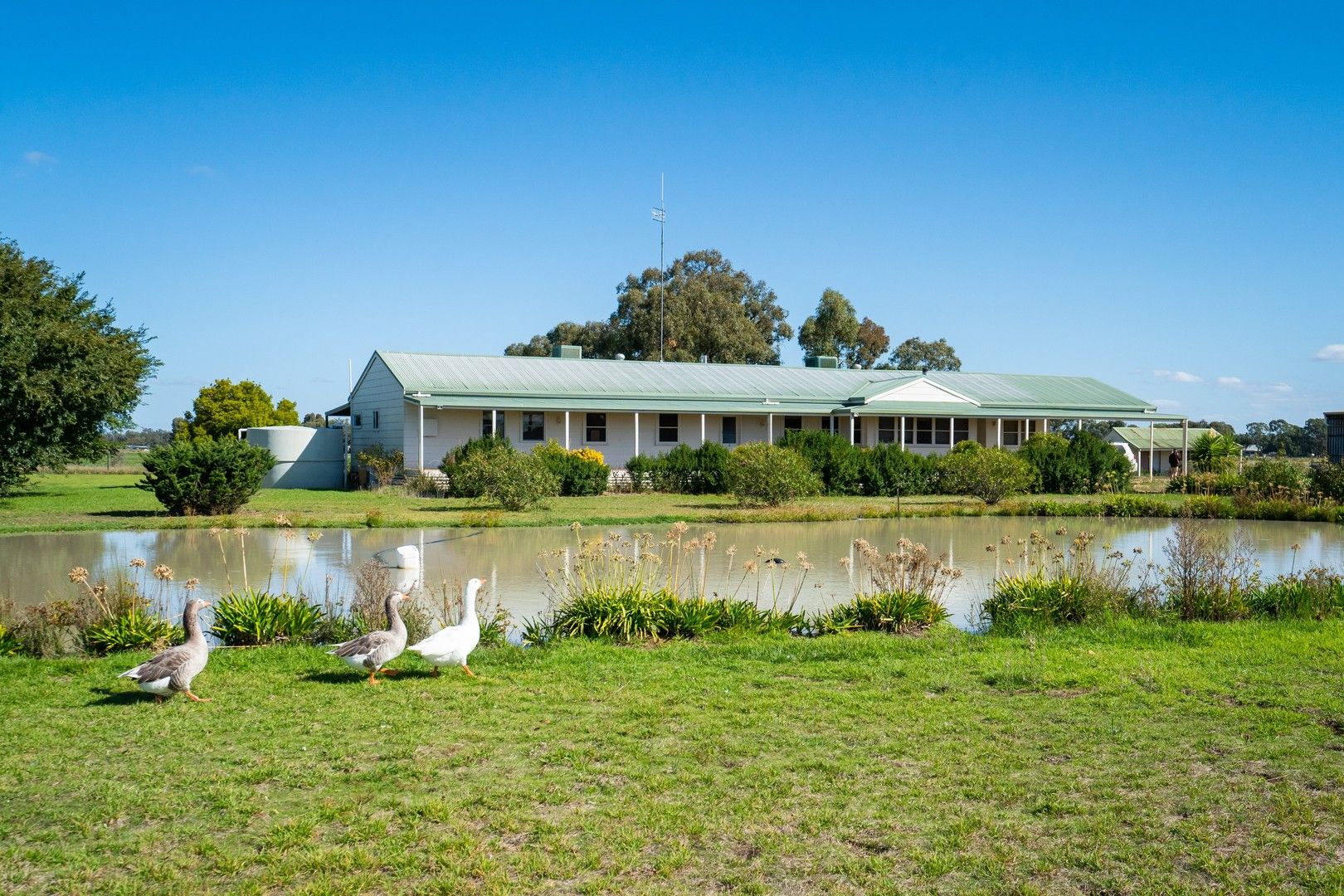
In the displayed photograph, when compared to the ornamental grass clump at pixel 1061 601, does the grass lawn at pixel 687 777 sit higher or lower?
lower

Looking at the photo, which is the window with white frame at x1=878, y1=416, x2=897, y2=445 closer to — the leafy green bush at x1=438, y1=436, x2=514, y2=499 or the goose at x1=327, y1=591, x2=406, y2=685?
the leafy green bush at x1=438, y1=436, x2=514, y2=499

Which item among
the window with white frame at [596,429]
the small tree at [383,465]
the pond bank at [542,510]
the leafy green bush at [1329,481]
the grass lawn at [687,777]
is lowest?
the grass lawn at [687,777]

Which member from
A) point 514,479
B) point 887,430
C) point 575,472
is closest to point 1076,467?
point 887,430

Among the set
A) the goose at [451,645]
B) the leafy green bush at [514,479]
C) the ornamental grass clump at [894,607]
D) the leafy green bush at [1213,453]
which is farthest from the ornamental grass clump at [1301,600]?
the leafy green bush at [1213,453]

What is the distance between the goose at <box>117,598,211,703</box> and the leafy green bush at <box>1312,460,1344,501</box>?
27.9m

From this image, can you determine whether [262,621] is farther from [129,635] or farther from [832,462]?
[832,462]

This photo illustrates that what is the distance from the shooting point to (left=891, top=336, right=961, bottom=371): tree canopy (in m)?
71.6

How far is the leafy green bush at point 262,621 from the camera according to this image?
9398 mm

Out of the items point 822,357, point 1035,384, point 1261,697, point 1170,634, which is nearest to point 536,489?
point 1170,634

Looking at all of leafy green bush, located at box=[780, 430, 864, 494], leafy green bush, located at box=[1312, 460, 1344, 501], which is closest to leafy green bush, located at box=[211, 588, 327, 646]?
leafy green bush, located at box=[780, 430, 864, 494]

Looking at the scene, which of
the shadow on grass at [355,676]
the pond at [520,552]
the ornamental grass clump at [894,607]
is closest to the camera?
the shadow on grass at [355,676]

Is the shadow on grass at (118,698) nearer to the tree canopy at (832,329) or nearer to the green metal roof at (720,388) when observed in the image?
the green metal roof at (720,388)

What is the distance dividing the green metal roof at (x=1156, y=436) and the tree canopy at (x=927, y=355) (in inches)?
648

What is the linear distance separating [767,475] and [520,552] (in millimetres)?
10454
